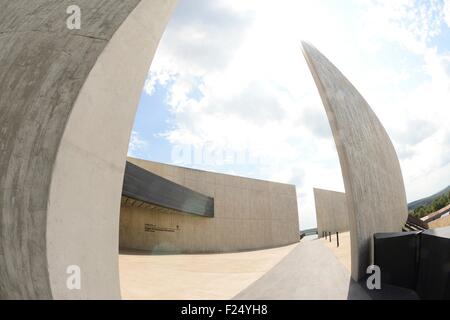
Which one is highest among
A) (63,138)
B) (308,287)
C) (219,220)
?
(63,138)

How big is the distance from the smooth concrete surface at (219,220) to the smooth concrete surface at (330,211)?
3.91 meters

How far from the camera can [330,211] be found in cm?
3216

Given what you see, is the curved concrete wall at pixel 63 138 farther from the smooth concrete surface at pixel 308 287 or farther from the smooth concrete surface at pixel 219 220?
the smooth concrete surface at pixel 219 220

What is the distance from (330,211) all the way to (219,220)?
1712 centimetres

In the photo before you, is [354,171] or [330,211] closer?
[354,171]

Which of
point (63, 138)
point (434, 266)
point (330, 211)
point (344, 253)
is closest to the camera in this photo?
point (63, 138)

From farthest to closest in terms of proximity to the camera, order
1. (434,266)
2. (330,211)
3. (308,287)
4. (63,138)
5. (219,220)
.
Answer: (330,211)
(219,220)
(308,287)
(434,266)
(63,138)

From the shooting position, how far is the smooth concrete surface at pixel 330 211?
30188 mm

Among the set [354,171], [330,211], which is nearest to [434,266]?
[354,171]

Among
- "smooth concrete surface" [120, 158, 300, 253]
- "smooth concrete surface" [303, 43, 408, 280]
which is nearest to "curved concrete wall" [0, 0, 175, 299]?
"smooth concrete surface" [303, 43, 408, 280]

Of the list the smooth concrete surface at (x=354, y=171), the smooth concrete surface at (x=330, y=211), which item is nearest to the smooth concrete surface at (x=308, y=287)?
the smooth concrete surface at (x=354, y=171)

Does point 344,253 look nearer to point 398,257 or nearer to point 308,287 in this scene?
point 398,257

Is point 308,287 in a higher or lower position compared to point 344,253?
higher
